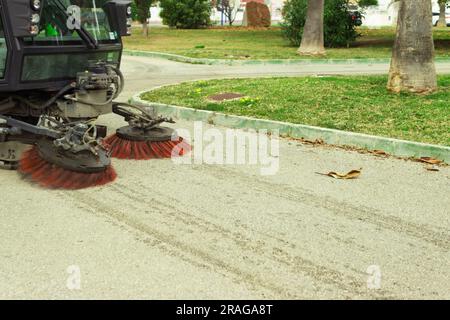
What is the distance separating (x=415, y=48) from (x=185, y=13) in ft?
109

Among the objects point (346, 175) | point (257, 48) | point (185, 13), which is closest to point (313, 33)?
point (257, 48)

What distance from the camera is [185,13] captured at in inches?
1677

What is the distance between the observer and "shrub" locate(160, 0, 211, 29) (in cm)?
4234

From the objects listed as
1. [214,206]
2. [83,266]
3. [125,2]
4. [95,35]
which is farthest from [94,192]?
[125,2]

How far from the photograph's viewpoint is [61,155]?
5898 millimetres

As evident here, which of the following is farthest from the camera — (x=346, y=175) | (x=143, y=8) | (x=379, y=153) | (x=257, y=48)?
(x=143, y=8)

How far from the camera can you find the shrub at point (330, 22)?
85.4ft

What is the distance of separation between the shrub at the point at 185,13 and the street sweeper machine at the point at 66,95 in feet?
117

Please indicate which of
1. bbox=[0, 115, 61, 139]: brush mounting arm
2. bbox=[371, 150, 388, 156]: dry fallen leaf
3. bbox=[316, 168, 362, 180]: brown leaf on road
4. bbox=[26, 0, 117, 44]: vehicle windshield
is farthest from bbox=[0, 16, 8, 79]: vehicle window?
bbox=[371, 150, 388, 156]: dry fallen leaf

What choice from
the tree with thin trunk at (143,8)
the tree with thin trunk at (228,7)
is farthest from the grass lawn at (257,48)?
the tree with thin trunk at (228,7)

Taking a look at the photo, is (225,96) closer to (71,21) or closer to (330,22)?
(71,21)

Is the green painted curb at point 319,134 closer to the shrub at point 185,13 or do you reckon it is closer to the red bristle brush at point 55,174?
the red bristle brush at point 55,174

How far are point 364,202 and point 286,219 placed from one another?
91cm

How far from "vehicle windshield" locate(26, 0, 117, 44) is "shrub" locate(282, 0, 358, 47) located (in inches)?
773
